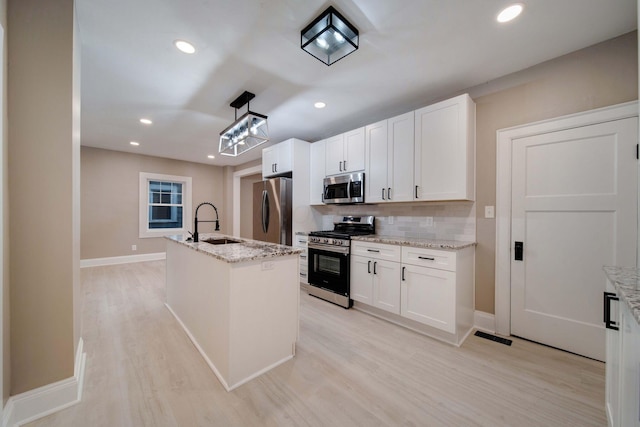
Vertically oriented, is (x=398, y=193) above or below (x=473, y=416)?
Result: above

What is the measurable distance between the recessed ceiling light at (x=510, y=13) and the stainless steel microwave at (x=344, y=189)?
1.91 metres

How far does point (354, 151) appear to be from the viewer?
3385 mm

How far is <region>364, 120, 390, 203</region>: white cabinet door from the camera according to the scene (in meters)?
3.04

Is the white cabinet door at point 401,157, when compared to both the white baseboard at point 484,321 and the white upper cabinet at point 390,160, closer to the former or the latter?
the white upper cabinet at point 390,160

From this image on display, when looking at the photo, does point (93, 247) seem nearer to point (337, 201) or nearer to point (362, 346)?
point (337, 201)

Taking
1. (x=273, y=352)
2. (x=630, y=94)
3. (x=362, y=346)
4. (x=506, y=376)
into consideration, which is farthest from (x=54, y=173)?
(x=630, y=94)

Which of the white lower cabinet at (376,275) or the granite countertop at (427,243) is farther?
the white lower cabinet at (376,275)

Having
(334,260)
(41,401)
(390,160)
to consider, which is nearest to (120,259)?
(41,401)

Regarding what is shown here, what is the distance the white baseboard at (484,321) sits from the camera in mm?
2477

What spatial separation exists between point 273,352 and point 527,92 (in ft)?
10.5

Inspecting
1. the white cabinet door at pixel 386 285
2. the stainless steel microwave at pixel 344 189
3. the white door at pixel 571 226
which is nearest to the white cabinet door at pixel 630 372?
the white door at pixel 571 226

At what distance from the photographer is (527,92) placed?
2293 mm

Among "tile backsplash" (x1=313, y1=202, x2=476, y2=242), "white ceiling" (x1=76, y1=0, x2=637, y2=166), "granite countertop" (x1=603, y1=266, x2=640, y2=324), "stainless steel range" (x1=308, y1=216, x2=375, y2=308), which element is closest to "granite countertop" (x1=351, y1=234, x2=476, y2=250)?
"tile backsplash" (x1=313, y1=202, x2=476, y2=242)

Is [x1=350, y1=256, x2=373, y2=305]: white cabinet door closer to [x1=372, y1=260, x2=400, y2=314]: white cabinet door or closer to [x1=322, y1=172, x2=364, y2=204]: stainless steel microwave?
[x1=372, y1=260, x2=400, y2=314]: white cabinet door
